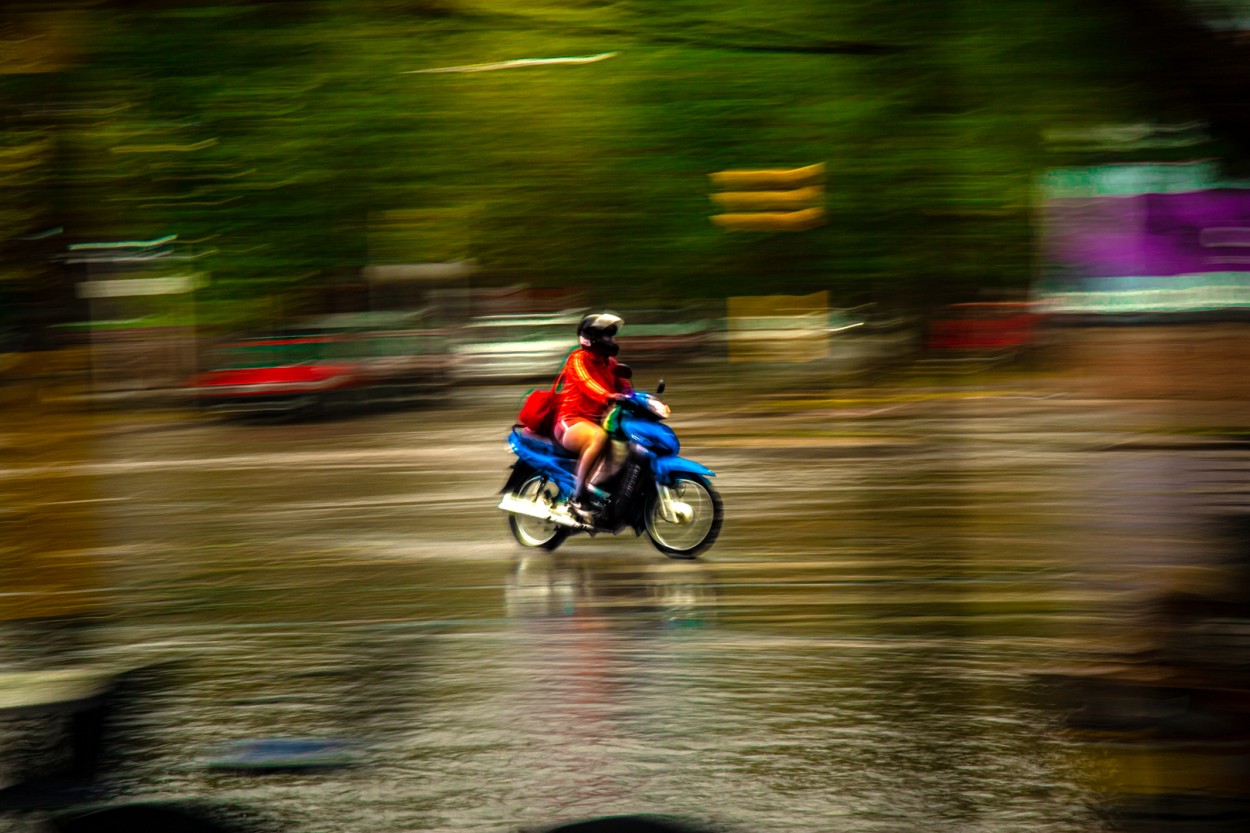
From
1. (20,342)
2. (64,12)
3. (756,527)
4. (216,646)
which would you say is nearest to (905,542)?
(756,527)

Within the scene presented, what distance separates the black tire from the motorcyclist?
0.36 m

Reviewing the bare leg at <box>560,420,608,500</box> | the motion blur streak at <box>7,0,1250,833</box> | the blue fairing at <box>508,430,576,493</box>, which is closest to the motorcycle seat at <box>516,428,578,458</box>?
the blue fairing at <box>508,430,576,493</box>

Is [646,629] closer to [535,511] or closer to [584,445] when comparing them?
[584,445]

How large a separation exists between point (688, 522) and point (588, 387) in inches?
43.4

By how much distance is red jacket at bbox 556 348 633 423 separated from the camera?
1053 centimetres

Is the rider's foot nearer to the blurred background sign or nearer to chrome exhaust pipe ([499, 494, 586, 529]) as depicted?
chrome exhaust pipe ([499, 494, 586, 529])

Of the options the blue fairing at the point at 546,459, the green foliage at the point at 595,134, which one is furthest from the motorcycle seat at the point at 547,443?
the green foliage at the point at 595,134

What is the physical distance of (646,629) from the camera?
8.01 metres

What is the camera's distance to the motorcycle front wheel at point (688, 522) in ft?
34.4

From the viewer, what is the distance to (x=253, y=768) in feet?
18.7

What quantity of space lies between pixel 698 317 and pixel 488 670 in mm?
3585

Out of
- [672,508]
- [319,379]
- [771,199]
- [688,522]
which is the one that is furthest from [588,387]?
[319,379]

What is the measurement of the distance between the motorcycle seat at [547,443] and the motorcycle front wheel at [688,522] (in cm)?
70

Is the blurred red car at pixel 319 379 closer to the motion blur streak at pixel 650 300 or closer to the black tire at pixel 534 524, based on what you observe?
the black tire at pixel 534 524
